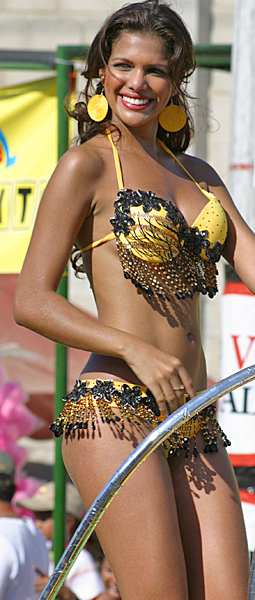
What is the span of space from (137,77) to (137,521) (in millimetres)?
1160

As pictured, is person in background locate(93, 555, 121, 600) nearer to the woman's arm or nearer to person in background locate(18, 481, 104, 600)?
person in background locate(18, 481, 104, 600)

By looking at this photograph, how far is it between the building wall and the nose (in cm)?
521

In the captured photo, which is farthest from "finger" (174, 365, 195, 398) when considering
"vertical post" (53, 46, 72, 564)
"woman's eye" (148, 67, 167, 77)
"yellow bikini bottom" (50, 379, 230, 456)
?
"vertical post" (53, 46, 72, 564)

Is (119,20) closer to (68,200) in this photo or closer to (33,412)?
(68,200)

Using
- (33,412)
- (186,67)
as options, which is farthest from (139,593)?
(33,412)

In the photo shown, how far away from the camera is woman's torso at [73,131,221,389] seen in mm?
2148

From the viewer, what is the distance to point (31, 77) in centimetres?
759

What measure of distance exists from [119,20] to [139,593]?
1518 mm

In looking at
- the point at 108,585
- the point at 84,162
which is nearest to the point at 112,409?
the point at 84,162

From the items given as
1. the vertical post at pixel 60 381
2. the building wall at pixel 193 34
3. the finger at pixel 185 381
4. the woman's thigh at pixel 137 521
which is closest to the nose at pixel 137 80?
the finger at pixel 185 381

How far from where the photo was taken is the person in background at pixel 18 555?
4.05m

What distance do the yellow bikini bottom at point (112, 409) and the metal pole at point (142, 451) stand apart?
0.23 m

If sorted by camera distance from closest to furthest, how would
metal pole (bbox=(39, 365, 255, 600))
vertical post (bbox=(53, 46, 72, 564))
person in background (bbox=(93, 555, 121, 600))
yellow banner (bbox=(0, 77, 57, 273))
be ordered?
metal pole (bbox=(39, 365, 255, 600))
vertical post (bbox=(53, 46, 72, 564))
yellow banner (bbox=(0, 77, 57, 273))
person in background (bbox=(93, 555, 121, 600))

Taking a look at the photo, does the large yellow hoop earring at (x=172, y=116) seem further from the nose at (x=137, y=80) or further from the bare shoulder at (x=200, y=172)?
the nose at (x=137, y=80)
